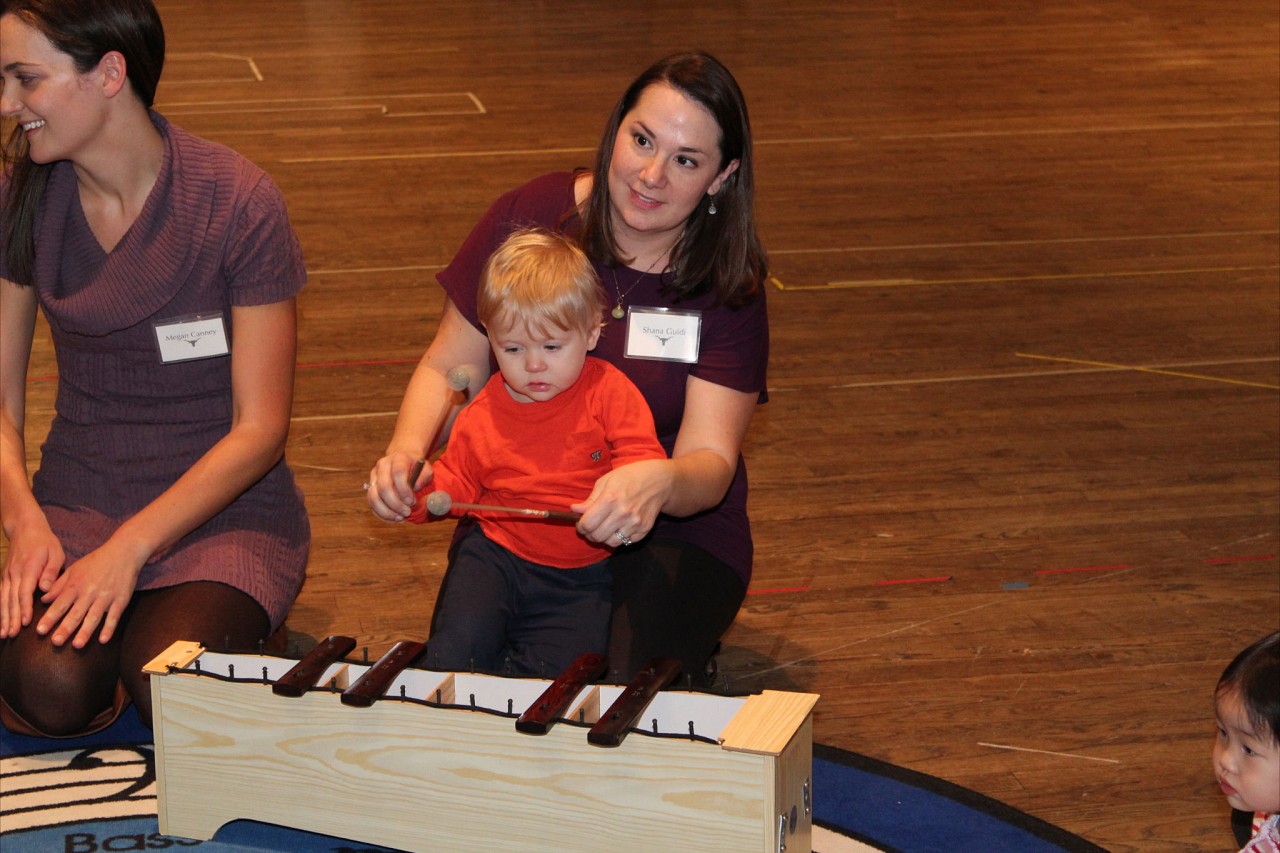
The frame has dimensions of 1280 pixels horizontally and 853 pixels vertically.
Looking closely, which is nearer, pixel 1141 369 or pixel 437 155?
pixel 1141 369

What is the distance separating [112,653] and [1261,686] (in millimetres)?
1668

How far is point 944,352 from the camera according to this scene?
421 cm

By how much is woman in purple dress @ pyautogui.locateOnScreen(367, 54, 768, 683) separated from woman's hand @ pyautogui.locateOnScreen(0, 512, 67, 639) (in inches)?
23.3

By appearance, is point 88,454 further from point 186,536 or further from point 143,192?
point 143,192

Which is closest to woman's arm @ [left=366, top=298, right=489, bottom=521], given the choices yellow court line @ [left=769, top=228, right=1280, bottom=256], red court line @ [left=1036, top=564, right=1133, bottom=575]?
red court line @ [left=1036, top=564, right=1133, bottom=575]

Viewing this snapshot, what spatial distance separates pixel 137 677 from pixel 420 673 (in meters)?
0.56

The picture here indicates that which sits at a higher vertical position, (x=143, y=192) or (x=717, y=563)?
(x=143, y=192)

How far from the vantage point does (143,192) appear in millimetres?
2443

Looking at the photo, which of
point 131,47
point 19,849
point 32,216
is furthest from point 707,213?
point 19,849

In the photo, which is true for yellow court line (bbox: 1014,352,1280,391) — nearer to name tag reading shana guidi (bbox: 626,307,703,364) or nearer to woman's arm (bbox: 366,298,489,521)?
name tag reading shana guidi (bbox: 626,307,703,364)

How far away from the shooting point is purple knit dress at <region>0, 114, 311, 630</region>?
2.42m

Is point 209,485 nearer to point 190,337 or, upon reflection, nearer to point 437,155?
point 190,337

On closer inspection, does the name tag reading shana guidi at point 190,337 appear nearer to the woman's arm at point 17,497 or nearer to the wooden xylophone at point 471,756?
the woman's arm at point 17,497

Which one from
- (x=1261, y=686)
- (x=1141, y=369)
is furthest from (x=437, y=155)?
(x=1261, y=686)
